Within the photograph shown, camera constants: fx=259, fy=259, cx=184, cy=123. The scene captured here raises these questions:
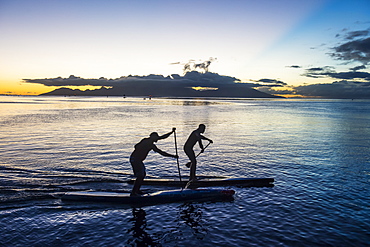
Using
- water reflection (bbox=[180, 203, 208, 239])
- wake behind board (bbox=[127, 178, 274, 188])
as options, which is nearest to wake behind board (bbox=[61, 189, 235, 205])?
water reflection (bbox=[180, 203, 208, 239])

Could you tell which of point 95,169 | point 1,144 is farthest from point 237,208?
point 1,144

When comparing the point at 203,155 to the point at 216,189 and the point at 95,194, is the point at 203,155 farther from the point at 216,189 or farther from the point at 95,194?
the point at 95,194

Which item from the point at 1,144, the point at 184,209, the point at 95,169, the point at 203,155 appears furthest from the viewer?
the point at 1,144

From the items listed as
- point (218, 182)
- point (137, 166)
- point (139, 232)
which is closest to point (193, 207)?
point (218, 182)

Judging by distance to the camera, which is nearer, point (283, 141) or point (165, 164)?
point (165, 164)

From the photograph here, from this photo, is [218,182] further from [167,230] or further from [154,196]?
[167,230]

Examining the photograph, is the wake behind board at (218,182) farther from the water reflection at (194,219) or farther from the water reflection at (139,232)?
the water reflection at (139,232)

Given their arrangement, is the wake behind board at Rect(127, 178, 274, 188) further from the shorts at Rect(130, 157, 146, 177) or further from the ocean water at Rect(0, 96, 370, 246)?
the shorts at Rect(130, 157, 146, 177)

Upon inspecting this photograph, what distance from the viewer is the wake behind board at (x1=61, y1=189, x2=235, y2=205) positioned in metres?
11.5

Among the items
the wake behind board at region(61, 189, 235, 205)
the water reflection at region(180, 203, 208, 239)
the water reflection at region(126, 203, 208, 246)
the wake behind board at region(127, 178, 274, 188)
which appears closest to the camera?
the water reflection at region(126, 203, 208, 246)

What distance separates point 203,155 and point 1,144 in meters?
19.5

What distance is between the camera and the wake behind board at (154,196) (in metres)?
11.5

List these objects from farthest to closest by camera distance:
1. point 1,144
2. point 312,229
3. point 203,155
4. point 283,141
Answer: point 283,141
point 1,144
point 203,155
point 312,229

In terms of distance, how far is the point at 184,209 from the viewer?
1121cm
